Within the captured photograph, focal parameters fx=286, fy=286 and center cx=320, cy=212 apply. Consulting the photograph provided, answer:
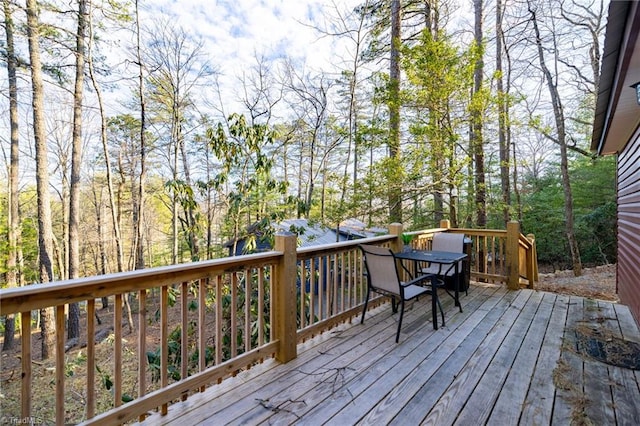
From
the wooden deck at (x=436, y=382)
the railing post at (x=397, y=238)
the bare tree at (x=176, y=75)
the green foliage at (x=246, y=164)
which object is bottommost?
the wooden deck at (x=436, y=382)

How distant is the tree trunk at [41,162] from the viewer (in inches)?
259

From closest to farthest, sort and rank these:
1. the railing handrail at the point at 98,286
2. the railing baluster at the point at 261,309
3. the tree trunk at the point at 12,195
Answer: the railing handrail at the point at 98,286 → the railing baluster at the point at 261,309 → the tree trunk at the point at 12,195

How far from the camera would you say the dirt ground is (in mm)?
5569

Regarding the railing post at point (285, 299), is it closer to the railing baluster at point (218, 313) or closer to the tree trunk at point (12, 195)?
the railing baluster at point (218, 313)

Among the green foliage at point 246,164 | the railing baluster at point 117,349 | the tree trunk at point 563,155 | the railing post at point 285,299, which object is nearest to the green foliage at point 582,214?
the tree trunk at point 563,155

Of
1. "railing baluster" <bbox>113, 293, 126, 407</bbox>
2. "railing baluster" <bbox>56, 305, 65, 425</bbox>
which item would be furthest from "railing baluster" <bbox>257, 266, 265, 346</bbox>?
"railing baluster" <bbox>56, 305, 65, 425</bbox>

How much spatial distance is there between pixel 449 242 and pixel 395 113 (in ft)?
10.8

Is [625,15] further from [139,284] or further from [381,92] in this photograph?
[381,92]

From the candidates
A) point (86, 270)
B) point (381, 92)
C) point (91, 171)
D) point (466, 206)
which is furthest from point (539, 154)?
point (86, 270)

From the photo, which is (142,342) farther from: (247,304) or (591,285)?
(591,285)

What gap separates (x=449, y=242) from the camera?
4309 mm

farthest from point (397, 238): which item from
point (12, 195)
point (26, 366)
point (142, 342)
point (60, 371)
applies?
point (12, 195)

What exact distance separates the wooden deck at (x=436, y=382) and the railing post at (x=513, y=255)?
1.29m

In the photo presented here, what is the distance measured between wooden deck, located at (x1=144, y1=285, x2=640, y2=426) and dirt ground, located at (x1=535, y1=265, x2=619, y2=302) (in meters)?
2.98
